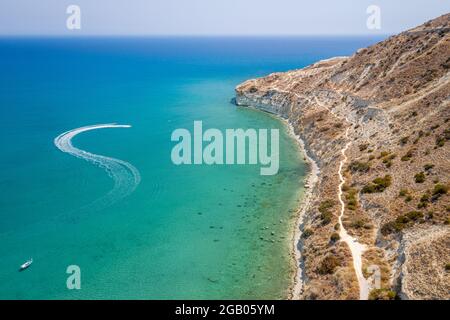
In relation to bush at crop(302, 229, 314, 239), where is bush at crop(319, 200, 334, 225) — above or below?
above

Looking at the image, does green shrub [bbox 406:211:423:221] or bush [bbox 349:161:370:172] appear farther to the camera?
bush [bbox 349:161:370:172]

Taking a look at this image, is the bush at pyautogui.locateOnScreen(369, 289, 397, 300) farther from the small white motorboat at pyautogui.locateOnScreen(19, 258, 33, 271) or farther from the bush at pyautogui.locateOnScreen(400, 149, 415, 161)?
the small white motorboat at pyautogui.locateOnScreen(19, 258, 33, 271)

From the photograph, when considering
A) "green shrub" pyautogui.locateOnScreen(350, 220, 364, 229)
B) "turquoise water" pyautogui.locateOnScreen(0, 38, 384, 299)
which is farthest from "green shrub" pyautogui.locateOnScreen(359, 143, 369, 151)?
"green shrub" pyautogui.locateOnScreen(350, 220, 364, 229)

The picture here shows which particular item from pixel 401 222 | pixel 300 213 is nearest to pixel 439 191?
pixel 401 222

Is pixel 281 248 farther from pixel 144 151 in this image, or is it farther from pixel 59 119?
pixel 59 119

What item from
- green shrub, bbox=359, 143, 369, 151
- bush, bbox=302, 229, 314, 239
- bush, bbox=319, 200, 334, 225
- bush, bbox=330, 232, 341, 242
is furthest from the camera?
green shrub, bbox=359, 143, 369, 151

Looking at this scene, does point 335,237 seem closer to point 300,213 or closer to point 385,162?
point 300,213
